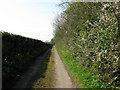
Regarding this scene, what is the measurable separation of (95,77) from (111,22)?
10.4ft

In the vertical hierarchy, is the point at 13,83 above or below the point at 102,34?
below

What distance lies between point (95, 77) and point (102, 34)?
244 centimetres

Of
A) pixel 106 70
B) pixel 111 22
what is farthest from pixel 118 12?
pixel 106 70

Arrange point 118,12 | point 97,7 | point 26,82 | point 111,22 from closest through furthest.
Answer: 1. point 118,12
2. point 111,22
3. point 26,82
4. point 97,7

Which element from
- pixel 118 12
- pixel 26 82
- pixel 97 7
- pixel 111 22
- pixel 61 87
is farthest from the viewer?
pixel 97 7

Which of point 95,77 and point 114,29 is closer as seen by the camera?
point 114,29

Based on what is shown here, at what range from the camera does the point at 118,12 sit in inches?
252

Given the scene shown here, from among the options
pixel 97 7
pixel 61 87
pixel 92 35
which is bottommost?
pixel 61 87

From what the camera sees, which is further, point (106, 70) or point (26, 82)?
point (26, 82)

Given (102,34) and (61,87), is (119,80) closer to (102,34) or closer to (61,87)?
(102,34)

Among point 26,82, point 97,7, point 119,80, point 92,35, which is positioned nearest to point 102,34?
point 92,35

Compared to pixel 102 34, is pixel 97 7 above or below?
above

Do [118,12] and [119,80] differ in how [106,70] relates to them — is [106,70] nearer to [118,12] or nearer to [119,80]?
[119,80]

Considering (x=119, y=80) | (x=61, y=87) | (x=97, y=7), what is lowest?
(x=61, y=87)
